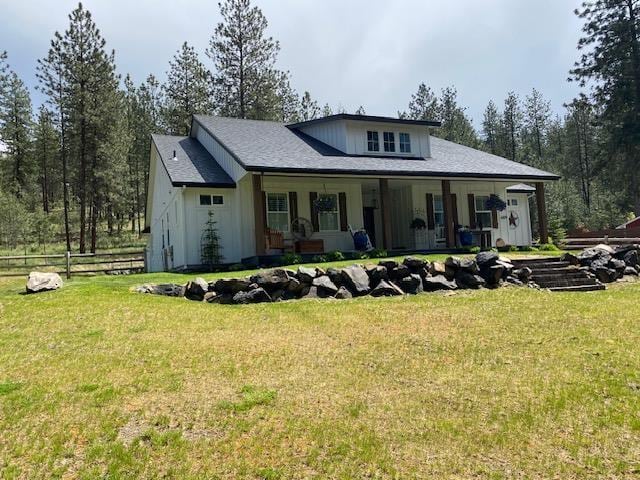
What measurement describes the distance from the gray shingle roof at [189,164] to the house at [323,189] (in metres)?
0.04

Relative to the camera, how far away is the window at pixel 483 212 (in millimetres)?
21188

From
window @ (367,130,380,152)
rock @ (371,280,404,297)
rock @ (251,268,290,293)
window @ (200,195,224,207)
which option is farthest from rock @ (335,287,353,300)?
window @ (367,130,380,152)

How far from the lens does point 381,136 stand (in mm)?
19719

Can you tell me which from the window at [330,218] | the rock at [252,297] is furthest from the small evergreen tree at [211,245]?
the rock at [252,297]

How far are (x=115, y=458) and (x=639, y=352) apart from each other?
5839 mm

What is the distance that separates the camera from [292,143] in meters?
19.0

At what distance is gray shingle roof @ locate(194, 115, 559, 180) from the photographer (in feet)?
52.4

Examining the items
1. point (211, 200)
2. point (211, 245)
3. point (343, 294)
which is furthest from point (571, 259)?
point (211, 200)

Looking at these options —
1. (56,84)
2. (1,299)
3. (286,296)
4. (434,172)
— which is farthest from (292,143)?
(56,84)

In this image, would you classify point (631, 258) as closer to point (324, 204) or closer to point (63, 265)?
point (324, 204)

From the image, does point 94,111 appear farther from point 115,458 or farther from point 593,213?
point 593,213

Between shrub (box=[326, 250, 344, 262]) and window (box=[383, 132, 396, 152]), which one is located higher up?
window (box=[383, 132, 396, 152])

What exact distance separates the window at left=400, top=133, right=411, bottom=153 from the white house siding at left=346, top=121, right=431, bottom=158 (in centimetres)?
12

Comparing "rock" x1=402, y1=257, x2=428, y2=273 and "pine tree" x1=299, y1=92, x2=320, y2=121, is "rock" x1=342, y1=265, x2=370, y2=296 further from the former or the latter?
"pine tree" x1=299, y1=92, x2=320, y2=121
